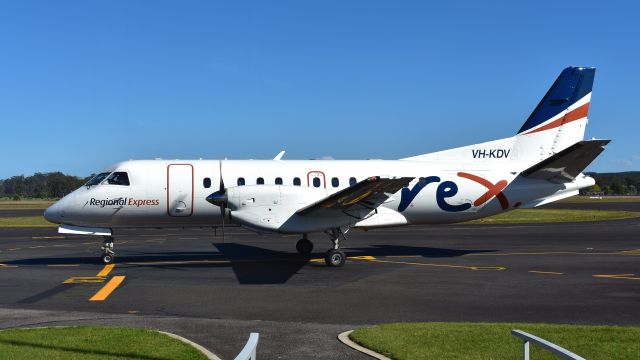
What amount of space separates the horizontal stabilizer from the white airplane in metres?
0.03

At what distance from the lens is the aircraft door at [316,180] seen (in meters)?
19.8

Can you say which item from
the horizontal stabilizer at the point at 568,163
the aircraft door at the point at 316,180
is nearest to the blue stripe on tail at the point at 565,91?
the horizontal stabilizer at the point at 568,163

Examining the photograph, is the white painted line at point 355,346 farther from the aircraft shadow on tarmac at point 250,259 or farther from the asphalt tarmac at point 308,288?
the aircraft shadow on tarmac at point 250,259

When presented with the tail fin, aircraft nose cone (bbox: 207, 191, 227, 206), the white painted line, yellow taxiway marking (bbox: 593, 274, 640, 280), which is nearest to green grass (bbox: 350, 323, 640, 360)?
the white painted line

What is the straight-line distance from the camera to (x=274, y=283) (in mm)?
14758

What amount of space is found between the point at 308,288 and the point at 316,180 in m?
6.53

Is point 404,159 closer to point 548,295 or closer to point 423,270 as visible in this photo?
point 423,270

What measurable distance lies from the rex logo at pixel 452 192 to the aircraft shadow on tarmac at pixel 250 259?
195 centimetres

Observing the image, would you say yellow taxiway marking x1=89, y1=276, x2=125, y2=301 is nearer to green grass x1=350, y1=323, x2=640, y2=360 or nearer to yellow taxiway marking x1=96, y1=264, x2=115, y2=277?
yellow taxiway marking x1=96, y1=264, x2=115, y2=277

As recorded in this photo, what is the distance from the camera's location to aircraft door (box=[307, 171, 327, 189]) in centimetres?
1977

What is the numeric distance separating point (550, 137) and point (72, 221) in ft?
58.1

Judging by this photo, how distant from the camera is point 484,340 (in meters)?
8.38

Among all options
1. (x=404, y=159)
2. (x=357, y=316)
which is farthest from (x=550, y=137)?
(x=357, y=316)

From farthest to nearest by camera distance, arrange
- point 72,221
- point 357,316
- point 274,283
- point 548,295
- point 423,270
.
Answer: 1. point 72,221
2. point 423,270
3. point 274,283
4. point 548,295
5. point 357,316
